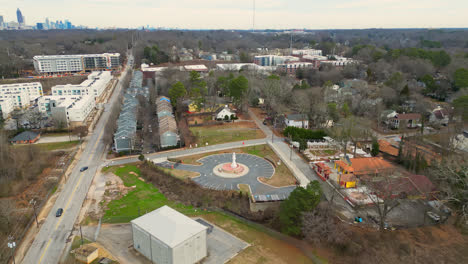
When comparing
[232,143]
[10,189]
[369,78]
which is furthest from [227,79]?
[10,189]

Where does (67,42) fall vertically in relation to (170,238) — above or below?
above

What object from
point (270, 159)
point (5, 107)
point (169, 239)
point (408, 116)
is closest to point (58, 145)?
point (5, 107)

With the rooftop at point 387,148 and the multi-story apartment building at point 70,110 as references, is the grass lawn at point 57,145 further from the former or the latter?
the rooftop at point 387,148

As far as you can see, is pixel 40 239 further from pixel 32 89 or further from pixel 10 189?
pixel 32 89

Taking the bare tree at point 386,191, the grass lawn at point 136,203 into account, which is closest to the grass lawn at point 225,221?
the grass lawn at point 136,203

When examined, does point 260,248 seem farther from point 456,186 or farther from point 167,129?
point 167,129

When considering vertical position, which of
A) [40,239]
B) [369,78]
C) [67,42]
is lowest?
[40,239]
